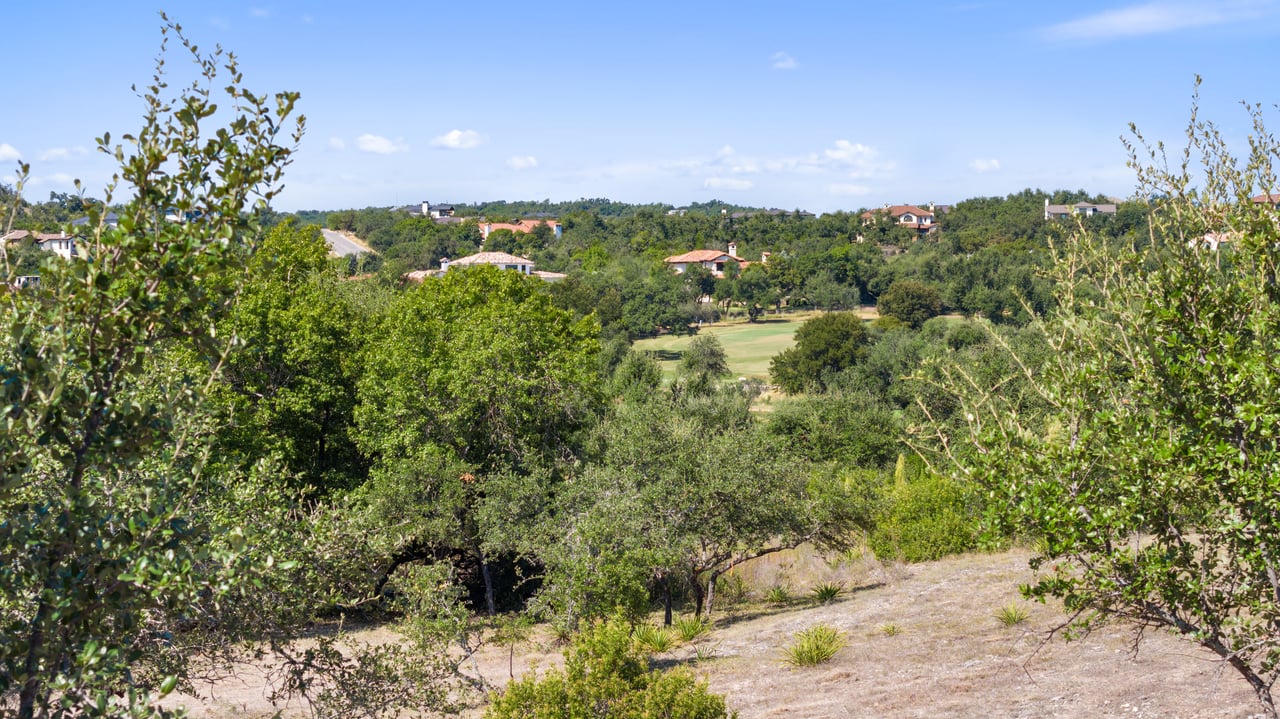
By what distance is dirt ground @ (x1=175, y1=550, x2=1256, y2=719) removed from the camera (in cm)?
1141

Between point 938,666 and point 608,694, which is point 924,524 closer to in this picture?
point 938,666

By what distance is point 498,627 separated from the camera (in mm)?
19438

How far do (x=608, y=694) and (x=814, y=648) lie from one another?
24.3 feet

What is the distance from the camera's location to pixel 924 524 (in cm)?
2394

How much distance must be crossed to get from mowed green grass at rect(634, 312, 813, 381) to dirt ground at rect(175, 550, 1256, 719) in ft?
155

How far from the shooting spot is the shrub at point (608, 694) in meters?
8.30

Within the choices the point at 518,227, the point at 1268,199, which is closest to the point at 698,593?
the point at 1268,199

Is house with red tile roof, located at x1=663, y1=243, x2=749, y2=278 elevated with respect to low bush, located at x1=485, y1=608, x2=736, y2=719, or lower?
elevated

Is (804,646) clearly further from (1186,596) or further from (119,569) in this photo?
(119,569)

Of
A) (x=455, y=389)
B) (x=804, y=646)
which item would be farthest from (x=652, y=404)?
(x=804, y=646)

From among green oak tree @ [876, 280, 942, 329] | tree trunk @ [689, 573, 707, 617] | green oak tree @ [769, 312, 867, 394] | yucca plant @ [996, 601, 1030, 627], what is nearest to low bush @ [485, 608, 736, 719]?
yucca plant @ [996, 601, 1030, 627]

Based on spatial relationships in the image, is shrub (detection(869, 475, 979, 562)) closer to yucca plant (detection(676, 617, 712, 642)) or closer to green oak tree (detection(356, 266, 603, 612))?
yucca plant (detection(676, 617, 712, 642))

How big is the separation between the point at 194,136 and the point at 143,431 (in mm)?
1348

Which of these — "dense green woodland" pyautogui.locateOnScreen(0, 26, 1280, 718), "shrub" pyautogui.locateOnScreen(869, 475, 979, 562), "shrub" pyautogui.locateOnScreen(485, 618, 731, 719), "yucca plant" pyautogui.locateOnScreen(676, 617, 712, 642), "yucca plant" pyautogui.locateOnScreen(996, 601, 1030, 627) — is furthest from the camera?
"shrub" pyautogui.locateOnScreen(869, 475, 979, 562)
